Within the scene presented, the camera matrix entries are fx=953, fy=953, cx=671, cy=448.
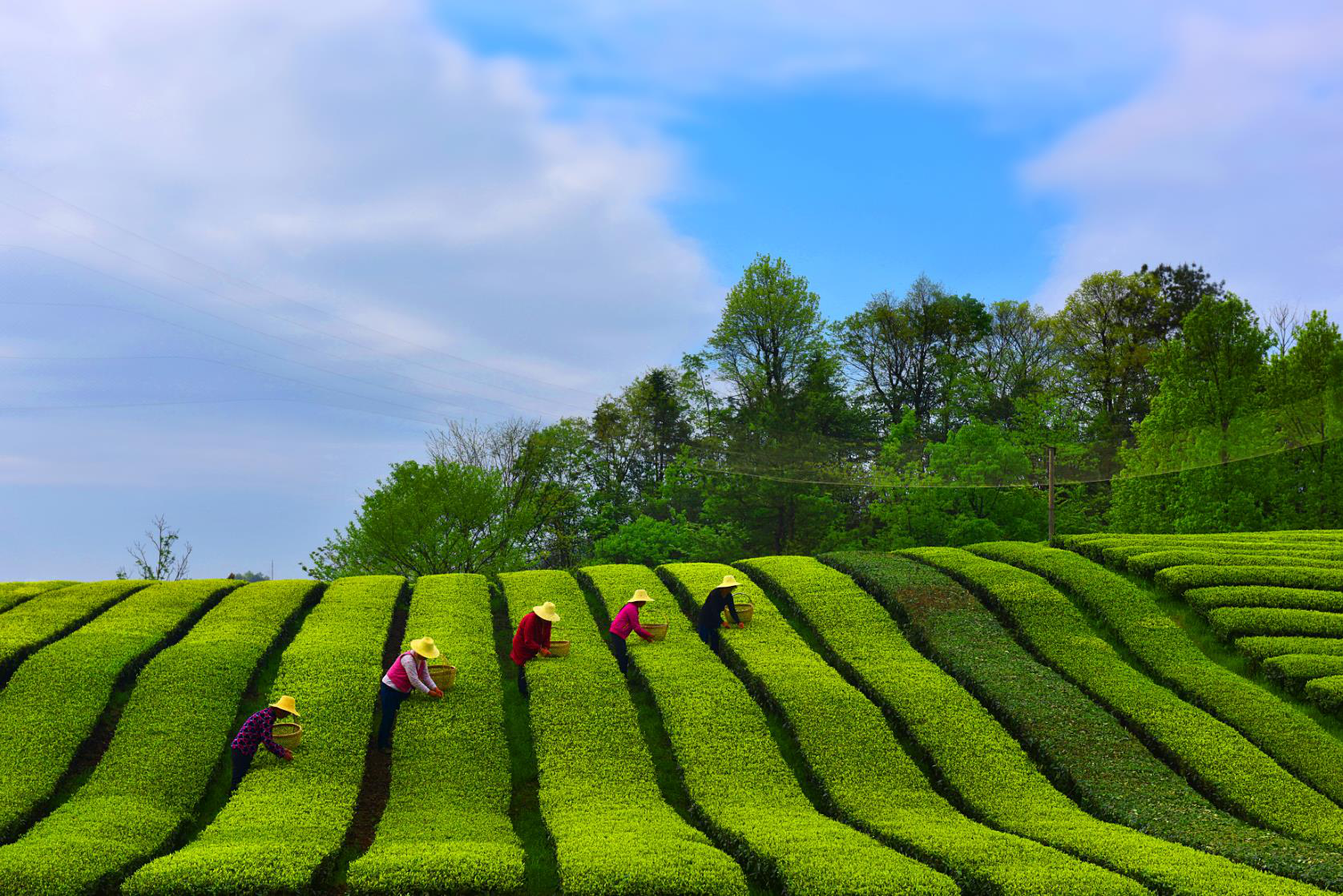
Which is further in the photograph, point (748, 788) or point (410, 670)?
point (410, 670)

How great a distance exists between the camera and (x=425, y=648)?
1525 cm

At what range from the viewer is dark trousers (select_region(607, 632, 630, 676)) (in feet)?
57.5

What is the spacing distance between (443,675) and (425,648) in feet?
2.23

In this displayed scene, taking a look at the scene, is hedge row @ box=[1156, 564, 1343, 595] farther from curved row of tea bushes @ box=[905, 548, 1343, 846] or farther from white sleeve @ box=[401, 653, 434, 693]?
white sleeve @ box=[401, 653, 434, 693]

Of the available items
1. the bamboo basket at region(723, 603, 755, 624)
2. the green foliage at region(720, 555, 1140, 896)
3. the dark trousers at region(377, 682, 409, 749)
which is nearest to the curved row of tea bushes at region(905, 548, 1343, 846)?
the green foliage at region(720, 555, 1140, 896)

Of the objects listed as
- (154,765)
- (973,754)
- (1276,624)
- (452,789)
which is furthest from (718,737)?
(1276,624)

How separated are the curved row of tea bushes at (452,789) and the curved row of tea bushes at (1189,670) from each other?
1210 centimetres

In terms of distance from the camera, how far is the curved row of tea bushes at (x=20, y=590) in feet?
66.7

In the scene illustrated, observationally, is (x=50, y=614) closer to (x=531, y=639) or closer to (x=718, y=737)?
(x=531, y=639)

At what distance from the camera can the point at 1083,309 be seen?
158 feet

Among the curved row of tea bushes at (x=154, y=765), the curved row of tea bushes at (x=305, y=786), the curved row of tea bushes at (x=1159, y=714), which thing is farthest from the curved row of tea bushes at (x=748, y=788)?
the curved row of tea bushes at (x=154, y=765)

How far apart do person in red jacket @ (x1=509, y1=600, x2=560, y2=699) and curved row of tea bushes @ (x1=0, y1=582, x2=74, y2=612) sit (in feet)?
37.9

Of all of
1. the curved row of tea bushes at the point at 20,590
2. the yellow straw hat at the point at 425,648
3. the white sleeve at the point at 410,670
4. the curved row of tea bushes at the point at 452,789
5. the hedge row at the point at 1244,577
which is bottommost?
the curved row of tea bushes at the point at 452,789

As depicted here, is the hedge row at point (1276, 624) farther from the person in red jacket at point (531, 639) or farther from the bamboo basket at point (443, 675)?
the bamboo basket at point (443, 675)
